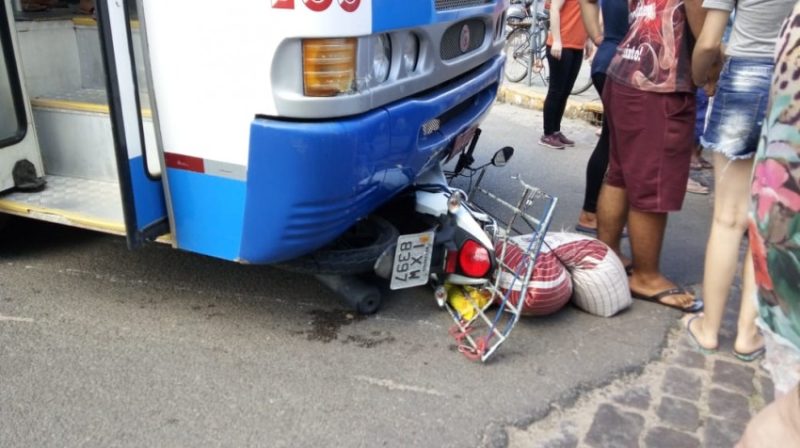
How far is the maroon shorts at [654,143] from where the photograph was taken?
10.8 feet

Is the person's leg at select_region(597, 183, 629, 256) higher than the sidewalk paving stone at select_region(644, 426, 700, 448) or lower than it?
higher

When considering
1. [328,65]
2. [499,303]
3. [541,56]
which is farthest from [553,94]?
[541,56]

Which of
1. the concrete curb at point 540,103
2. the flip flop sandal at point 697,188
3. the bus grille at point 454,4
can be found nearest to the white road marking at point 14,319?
the bus grille at point 454,4

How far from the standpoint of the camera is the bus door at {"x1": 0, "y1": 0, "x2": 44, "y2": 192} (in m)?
3.70

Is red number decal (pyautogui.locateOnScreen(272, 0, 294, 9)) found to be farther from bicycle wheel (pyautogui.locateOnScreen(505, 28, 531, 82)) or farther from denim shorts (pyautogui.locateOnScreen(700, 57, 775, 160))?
bicycle wheel (pyautogui.locateOnScreen(505, 28, 531, 82))

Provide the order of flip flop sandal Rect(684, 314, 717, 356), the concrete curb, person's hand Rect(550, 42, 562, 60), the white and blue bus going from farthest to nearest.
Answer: the concrete curb < person's hand Rect(550, 42, 562, 60) < flip flop sandal Rect(684, 314, 717, 356) < the white and blue bus

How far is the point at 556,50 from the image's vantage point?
5.95 metres

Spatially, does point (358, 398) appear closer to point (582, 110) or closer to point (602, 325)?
point (602, 325)

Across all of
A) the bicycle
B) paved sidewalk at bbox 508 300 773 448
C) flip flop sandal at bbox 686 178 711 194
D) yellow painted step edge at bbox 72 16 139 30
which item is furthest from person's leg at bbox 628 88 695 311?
the bicycle

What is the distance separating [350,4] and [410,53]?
21.0 inches

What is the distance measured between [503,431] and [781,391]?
1164 mm

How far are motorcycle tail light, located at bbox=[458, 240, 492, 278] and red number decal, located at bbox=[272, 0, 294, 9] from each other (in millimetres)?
1361

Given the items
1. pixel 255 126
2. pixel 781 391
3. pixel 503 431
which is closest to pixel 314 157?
pixel 255 126

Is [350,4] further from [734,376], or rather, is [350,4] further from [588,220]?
[588,220]
